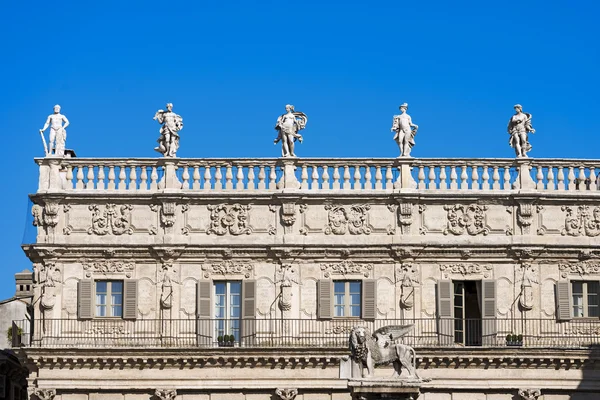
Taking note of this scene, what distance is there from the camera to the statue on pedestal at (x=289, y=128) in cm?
5794

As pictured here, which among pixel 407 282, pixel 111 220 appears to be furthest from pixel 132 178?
pixel 407 282

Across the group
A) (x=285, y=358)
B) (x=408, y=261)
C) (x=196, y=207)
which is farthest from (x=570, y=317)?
(x=196, y=207)

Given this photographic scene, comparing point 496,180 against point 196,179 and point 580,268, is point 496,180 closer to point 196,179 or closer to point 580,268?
point 580,268

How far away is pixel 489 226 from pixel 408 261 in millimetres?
3247

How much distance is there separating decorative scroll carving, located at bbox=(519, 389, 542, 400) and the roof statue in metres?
14.7

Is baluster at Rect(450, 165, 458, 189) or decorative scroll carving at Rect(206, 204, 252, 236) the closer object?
decorative scroll carving at Rect(206, 204, 252, 236)

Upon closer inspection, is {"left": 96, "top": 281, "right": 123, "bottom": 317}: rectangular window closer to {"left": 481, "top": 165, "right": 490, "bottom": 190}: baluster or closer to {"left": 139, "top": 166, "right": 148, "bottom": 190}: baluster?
{"left": 139, "top": 166, "right": 148, "bottom": 190}: baluster

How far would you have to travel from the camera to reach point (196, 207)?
189 feet

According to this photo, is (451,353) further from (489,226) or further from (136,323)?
(136,323)

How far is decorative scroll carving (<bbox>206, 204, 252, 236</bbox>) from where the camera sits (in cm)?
5750

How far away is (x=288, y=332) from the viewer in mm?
56844

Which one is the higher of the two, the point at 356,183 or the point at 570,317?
the point at 356,183

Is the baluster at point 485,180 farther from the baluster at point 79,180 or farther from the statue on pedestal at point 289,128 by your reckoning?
the baluster at point 79,180

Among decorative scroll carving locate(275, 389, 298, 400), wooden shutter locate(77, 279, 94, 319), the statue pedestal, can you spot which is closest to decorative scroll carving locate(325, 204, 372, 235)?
decorative scroll carving locate(275, 389, 298, 400)
